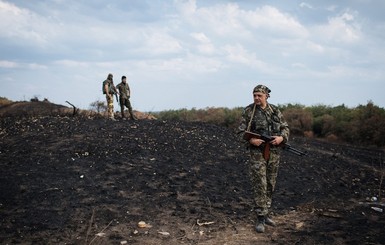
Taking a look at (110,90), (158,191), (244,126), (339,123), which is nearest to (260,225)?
(244,126)

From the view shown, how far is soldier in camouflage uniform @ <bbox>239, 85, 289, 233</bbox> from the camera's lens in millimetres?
5383

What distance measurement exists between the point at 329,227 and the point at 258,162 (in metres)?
1.55

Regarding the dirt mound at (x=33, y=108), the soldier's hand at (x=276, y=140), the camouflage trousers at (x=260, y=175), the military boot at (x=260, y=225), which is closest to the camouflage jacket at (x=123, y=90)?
the dirt mound at (x=33, y=108)

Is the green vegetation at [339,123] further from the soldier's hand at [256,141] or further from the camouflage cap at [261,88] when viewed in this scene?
the soldier's hand at [256,141]

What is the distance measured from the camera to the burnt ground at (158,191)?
5312 mm

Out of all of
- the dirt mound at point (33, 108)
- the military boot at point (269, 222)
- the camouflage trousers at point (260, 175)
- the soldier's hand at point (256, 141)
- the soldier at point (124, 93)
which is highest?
the soldier at point (124, 93)

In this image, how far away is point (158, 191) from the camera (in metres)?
7.16

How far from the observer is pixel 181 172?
27.4 feet

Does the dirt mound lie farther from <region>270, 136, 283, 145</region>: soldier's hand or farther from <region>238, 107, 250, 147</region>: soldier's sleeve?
<region>270, 136, 283, 145</region>: soldier's hand

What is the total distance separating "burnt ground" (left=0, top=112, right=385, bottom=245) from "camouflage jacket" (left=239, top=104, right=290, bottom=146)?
1.52 m

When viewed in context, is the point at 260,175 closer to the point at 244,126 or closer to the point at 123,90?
the point at 244,126

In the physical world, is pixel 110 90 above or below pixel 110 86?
below

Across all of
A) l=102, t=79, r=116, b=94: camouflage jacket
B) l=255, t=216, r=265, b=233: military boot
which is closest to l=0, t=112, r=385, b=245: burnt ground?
l=255, t=216, r=265, b=233: military boot

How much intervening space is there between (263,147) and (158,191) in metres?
2.67
